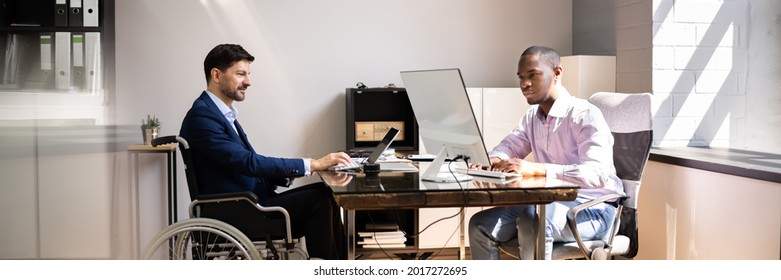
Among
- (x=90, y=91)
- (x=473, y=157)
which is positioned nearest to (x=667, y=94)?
(x=473, y=157)

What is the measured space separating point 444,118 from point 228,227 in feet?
2.44

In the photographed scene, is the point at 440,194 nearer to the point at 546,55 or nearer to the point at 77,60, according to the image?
the point at 546,55

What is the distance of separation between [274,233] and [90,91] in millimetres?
1931

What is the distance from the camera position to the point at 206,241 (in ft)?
8.29

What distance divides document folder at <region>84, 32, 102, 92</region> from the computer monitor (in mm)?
2150

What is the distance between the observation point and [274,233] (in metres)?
2.63

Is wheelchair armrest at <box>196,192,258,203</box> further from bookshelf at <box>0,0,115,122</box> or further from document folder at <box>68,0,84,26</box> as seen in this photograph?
document folder at <box>68,0,84,26</box>

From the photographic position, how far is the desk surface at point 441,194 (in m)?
2.06

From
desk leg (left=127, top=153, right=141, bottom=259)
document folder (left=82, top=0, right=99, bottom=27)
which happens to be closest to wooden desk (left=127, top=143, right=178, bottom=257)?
desk leg (left=127, top=153, right=141, bottom=259)

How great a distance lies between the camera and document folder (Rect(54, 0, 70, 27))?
3812mm

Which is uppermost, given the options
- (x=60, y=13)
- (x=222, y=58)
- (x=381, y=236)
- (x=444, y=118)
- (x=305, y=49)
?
(x=60, y=13)

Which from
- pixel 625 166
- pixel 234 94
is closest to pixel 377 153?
pixel 234 94

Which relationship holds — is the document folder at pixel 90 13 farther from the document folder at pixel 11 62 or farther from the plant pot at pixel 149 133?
the plant pot at pixel 149 133

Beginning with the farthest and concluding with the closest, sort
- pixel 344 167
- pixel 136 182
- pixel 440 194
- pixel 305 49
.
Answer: pixel 305 49, pixel 136 182, pixel 344 167, pixel 440 194
